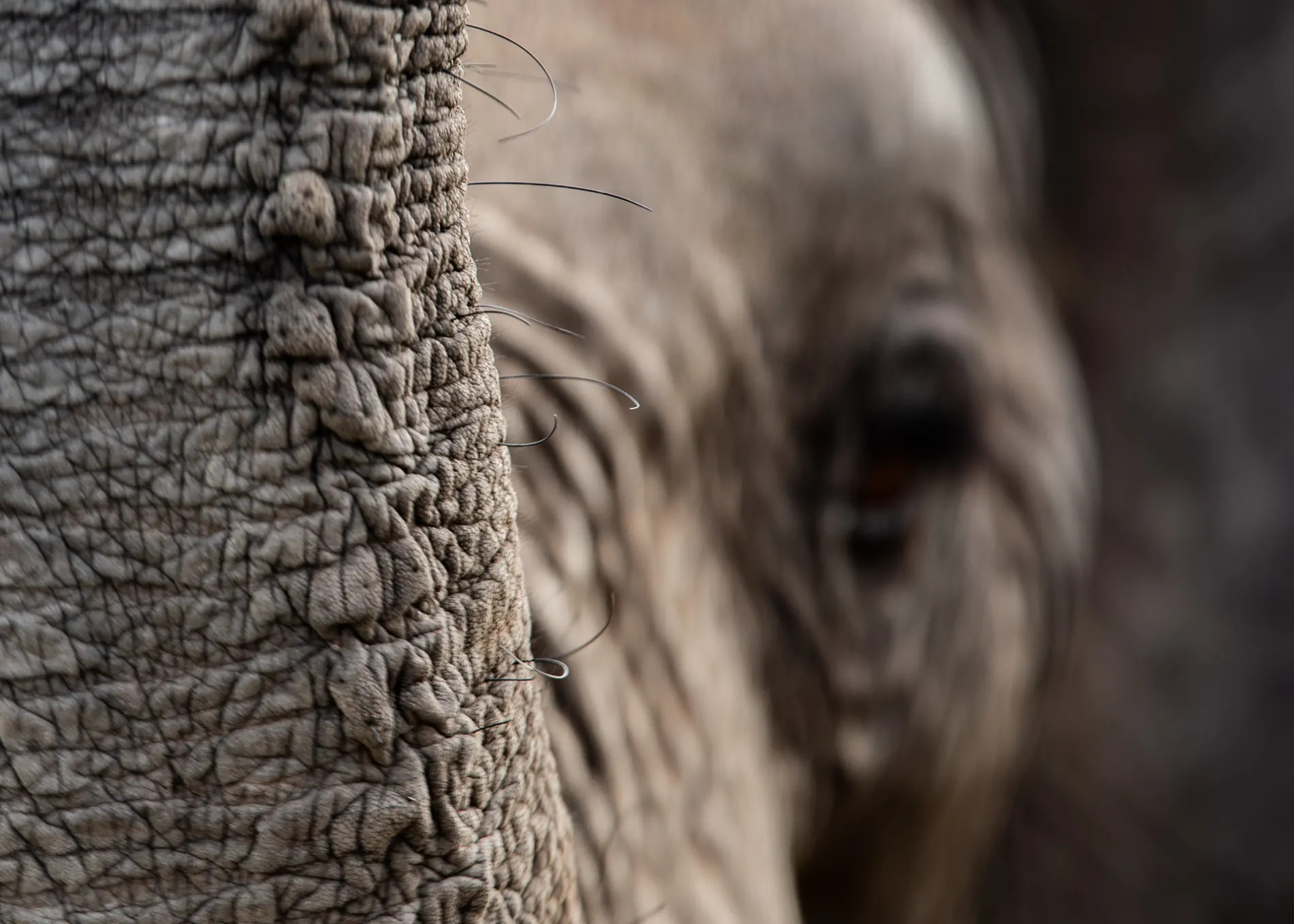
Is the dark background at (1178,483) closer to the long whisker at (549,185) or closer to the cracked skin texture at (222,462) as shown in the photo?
the long whisker at (549,185)

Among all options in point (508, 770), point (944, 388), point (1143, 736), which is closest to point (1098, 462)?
point (1143, 736)

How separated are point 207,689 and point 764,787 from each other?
66 cm

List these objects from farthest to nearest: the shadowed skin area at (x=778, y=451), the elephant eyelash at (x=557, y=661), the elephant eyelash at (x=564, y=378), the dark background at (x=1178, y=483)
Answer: the dark background at (x=1178, y=483) < the shadowed skin area at (x=778, y=451) < the elephant eyelash at (x=564, y=378) < the elephant eyelash at (x=557, y=661)

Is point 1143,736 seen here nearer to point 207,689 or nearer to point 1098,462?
point 1098,462

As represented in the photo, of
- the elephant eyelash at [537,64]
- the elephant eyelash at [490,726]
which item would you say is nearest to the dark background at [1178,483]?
the elephant eyelash at [537,64]

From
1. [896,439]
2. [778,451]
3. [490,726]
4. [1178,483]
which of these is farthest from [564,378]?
[1178,483]

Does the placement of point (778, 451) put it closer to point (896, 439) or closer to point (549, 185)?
point (896, 439)

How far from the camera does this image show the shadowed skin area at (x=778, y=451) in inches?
37.5

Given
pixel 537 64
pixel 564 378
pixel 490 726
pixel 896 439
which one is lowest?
pixel 490 726

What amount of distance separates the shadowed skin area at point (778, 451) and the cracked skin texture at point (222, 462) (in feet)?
0.72

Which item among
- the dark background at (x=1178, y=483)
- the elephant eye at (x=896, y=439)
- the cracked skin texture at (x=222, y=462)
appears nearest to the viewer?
the cracked skin texture at (x=222, y=462)

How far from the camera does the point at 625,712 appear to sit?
94cm

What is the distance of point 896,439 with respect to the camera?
4.30 ft

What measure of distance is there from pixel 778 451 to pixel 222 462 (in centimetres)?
73
